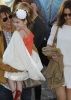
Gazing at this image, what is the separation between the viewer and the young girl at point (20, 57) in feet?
10.0

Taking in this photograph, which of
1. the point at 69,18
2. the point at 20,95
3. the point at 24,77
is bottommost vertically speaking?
the point at 20,95

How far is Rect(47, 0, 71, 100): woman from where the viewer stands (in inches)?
140

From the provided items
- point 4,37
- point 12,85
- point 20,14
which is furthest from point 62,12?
point 12,85

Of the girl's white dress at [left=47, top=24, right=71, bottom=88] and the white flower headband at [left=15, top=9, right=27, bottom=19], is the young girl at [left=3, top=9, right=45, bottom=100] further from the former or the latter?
the girl's white dress at [left=47, top=24, right=71, bottom=88]

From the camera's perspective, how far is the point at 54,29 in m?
3.64

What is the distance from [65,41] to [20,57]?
71 cm

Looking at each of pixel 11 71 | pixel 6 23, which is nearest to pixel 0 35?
pixel 6 23

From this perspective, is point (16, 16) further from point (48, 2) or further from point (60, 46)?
point (48, 2)

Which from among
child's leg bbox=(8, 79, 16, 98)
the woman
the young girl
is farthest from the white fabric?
the woman

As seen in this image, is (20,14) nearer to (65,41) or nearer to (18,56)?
(18,56)

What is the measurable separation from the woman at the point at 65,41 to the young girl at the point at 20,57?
19.2 inches

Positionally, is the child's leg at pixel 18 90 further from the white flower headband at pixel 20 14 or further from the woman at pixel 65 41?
the white flower headband at pixel 20 14

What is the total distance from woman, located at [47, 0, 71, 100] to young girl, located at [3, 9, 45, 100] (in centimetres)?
49

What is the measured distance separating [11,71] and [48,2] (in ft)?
15.7
